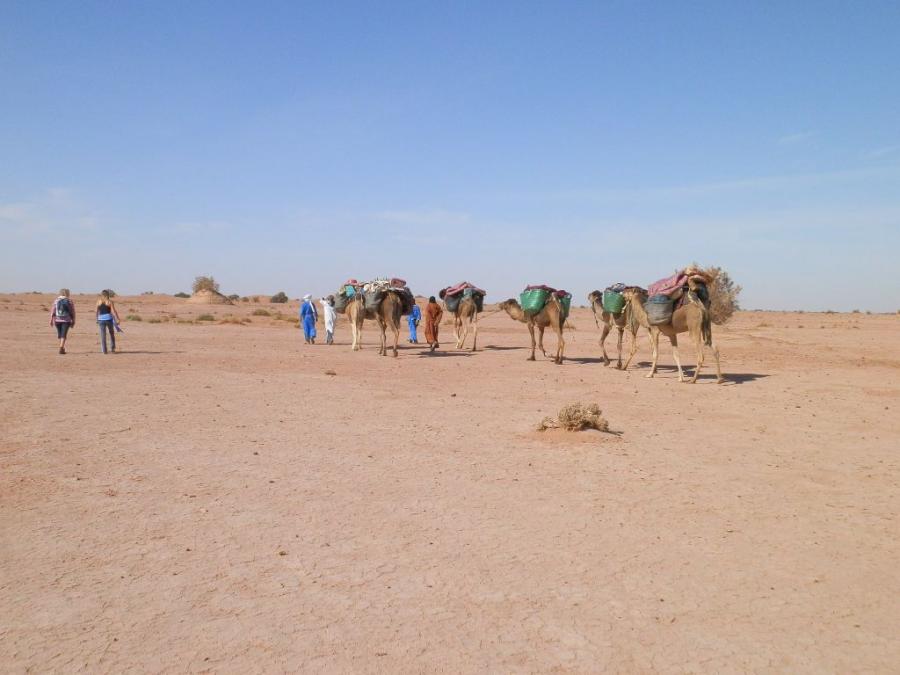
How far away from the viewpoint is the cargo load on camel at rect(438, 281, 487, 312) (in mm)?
24500

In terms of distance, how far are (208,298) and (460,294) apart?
50.3m

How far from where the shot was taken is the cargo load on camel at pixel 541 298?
20281 mm

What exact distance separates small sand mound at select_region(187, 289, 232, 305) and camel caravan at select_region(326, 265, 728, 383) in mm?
47750

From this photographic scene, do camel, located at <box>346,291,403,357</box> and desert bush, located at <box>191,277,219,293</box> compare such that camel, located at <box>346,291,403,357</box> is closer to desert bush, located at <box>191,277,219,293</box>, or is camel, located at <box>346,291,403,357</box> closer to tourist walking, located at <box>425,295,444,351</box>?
tourist walking, located at <box>425,295,444,351</box>

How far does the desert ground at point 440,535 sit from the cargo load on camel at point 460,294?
11.5 metres

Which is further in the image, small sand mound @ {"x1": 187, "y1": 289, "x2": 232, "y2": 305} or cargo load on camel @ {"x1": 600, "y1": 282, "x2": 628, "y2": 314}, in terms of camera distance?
small sand mound @ {"x1": 187, "y1": 289, "x2": 232, "y2": 305}

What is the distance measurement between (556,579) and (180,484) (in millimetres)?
4410

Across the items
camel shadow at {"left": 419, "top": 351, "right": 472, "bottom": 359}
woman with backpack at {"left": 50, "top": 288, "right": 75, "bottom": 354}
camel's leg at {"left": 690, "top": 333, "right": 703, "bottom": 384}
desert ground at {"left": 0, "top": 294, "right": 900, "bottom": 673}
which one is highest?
woman with backpack at {"left": 50, "top": 288, "right": 75, "bottom": 354}

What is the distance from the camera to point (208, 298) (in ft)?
225

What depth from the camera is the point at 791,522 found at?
6.57 metres

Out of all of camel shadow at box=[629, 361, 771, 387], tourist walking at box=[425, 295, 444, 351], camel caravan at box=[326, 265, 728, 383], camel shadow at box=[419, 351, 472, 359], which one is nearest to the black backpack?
camel caravan at box=[326, 265, 728, 383]

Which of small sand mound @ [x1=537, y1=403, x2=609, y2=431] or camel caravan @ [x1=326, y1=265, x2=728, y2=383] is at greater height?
camel caravan @ [x1=326, y1=265, x2=728, y2=383]

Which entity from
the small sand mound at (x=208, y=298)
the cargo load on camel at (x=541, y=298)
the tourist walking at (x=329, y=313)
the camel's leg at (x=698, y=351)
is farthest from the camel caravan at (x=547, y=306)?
the small sand mound at (x=208, y=298)

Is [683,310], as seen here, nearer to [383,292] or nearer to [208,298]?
[383,292]
